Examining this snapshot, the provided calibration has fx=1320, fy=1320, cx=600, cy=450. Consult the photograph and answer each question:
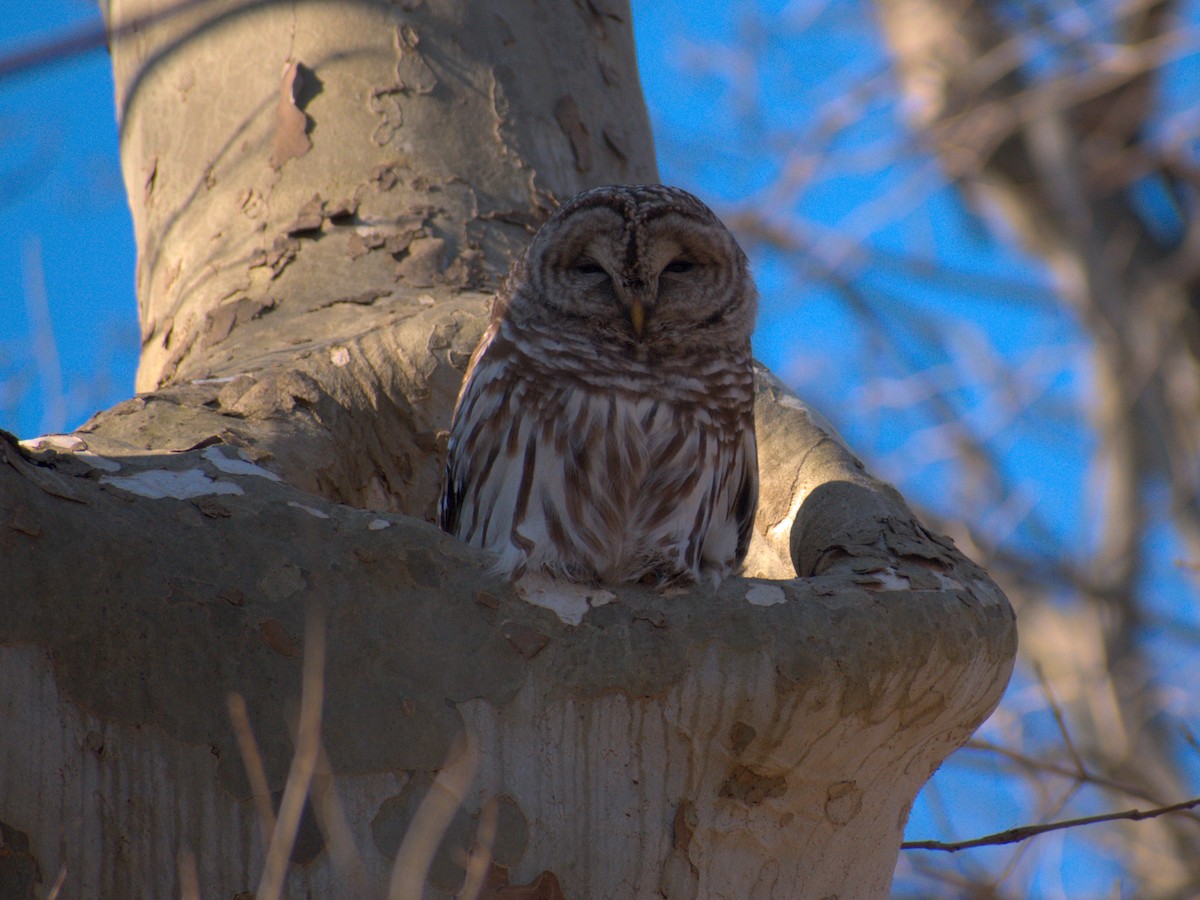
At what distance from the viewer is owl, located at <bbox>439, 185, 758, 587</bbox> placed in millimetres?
3303

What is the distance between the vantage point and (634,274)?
3.53 meters

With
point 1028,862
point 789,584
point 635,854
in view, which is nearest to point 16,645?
point 635,854

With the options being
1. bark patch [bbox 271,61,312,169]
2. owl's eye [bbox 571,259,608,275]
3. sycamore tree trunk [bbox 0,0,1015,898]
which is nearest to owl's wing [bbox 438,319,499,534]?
owl's eye [bbox 571,259,608,275]

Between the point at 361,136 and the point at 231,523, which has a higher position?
the point at 361,136

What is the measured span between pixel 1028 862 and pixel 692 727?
2.98 m

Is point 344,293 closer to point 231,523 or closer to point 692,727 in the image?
point 231,523

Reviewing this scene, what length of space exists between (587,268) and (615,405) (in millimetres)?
496

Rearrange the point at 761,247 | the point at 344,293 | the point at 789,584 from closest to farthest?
the point at 789,584
the point at 344,293
the point at 761,247

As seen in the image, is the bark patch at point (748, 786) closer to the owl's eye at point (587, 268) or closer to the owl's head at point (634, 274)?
the owl's head at point (634, 274)

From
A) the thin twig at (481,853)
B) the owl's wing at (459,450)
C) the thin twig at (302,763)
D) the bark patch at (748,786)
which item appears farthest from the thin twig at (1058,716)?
the thin twig at (302,763)

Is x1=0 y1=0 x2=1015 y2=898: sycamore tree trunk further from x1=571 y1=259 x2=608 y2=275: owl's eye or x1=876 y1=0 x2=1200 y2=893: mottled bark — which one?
x1=876 y1=0 x2=1200 y2=893: mottled bark

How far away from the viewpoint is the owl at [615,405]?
10.8ft

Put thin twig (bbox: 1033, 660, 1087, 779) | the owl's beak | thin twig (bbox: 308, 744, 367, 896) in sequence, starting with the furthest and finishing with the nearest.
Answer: the owl's beak
thin twig (bbox: 1033, 660, 1087, 779)
thin twig (bbox: 308, 744, 367, 896)

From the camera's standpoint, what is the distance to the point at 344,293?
3936 mm
